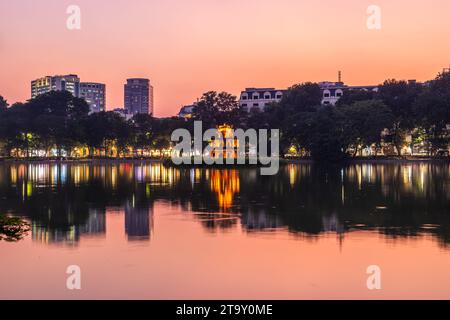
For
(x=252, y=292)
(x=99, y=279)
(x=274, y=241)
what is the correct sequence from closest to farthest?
(x=252, y=292) → (x=99, y=279) → (x=274, y=241)

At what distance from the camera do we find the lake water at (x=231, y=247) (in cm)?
1383

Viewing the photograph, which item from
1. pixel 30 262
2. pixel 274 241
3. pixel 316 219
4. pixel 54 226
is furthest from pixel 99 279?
pixel 316 219

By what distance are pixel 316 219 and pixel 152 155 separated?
12192 centimetres

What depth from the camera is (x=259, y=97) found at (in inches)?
6762

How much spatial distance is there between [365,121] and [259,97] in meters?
80.2

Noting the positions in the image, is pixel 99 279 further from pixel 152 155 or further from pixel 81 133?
pixel 152 155

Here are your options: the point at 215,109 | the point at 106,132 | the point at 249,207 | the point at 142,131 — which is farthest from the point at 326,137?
the point at 249,207

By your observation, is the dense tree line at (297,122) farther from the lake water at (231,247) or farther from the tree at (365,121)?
the lake water at (231,247)

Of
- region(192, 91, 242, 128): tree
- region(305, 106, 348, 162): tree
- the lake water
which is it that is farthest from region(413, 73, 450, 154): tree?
the lake water

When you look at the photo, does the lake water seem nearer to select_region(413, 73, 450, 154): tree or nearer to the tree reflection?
the tree reflection

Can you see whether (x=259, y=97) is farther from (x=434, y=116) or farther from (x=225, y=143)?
(x=434, y=116)

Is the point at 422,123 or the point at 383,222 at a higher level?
the point at 422,123

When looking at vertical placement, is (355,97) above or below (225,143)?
above

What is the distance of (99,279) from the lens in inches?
578
